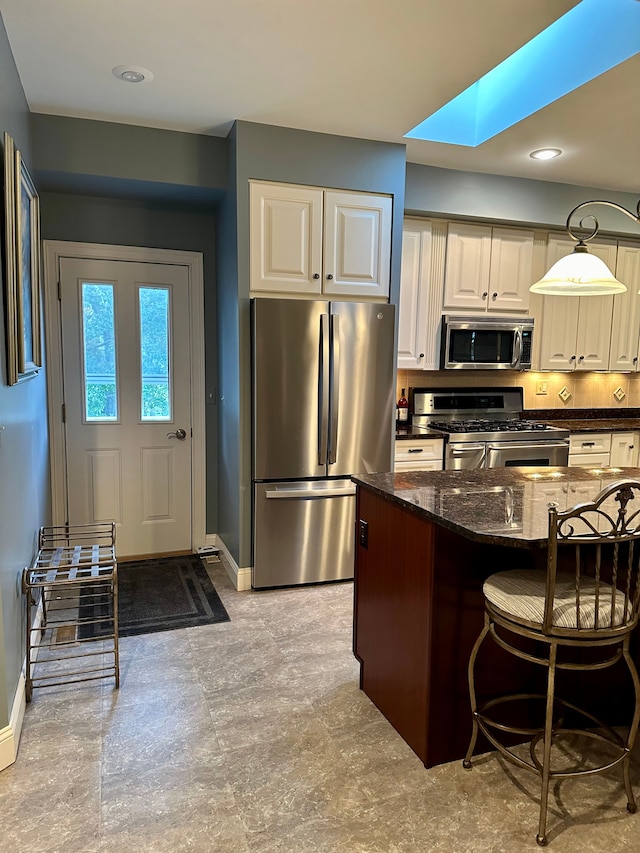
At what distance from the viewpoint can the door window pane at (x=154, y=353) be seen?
3883 millimetres

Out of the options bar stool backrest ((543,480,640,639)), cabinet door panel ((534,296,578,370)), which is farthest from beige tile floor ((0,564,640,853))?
cabinet door panel ((534,296,578,370))

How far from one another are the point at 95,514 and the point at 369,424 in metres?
1.94

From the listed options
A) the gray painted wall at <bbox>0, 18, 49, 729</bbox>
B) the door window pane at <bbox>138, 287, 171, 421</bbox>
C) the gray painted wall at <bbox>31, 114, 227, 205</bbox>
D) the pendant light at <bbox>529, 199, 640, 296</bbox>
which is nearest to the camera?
the gray painted wall at <bbox>0, 18, 49, 729</bbox>

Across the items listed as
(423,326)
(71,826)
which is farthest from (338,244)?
(71,826)

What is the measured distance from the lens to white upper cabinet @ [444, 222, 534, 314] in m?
4.22

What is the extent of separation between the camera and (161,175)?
330 cm

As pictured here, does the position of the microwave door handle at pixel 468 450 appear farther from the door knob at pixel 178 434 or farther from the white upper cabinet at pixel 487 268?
the door knob at pixel 178 434

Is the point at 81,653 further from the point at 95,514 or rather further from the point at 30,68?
the point at 30,68

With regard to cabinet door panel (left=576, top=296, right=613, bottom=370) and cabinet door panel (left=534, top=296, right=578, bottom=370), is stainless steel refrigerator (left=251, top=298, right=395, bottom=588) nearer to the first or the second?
cabinet door panel (left=534, top=296, right=578, bottom=370)

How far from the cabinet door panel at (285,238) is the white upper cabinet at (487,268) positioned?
4.09ft

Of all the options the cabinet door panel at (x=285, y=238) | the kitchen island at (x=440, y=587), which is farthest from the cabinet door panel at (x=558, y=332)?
the kitchen island at (x=440, y=587)

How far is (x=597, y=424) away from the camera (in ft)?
15.6

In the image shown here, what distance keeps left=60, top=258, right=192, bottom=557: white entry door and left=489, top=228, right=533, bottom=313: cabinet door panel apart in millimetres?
2265

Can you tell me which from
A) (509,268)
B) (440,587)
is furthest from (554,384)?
(440,587)
